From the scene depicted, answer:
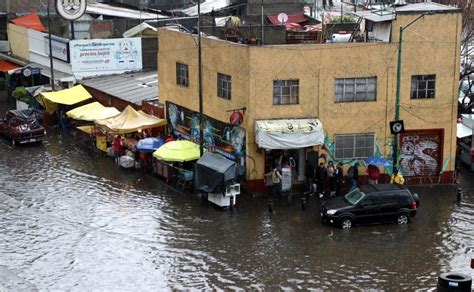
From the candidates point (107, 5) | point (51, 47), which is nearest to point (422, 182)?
point (51, 47)

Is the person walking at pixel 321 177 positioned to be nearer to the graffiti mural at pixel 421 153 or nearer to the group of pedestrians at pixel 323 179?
the group of pedestrians at pixel 323 179

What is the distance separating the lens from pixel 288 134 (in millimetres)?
31828

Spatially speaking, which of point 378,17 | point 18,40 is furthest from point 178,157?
point 18,40

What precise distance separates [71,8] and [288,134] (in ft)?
78.3

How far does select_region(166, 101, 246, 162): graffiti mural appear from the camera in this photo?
109 ft

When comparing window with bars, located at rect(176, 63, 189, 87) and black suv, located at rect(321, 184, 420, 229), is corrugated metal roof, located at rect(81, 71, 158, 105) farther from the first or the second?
black suv, located at rect(321, 184, 420, 229)

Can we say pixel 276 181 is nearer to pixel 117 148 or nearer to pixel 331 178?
pixel 331 178

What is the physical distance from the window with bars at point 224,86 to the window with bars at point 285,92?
219 centimetres

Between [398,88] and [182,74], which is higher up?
[182,74]

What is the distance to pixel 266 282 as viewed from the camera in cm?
2320

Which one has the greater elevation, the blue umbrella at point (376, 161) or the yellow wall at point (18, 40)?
the yellow wall at point (18, 40)

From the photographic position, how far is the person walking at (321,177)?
32.3 metres

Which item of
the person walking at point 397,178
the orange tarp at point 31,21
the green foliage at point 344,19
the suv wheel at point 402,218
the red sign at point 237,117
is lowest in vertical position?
the suv wheel at point 402,218

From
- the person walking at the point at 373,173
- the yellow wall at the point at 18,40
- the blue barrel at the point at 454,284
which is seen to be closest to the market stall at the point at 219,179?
the person walking at the point at 373,173
